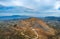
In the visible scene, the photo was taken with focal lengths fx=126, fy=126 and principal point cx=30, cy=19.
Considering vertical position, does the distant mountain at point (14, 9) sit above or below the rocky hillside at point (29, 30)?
above

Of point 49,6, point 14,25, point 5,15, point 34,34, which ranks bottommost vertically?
point 34,34

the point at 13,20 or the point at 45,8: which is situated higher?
the point at 45,8

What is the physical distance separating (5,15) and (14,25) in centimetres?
25

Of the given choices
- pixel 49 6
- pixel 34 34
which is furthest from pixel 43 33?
pixel 49 6

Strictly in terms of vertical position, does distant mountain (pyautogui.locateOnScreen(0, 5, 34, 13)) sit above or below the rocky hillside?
above

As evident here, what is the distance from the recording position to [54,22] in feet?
7.72

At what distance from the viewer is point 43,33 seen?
235 centimetres

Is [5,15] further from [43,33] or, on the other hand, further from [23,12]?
[43,33]

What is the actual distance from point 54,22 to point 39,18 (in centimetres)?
29

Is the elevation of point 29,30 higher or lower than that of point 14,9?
lower

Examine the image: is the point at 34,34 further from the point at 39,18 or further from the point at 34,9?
the point at 34,9

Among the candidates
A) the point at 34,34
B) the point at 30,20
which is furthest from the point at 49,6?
the point at 34,34

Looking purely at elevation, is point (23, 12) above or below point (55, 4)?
below

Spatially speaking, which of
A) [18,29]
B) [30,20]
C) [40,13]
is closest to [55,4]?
[40,13]
